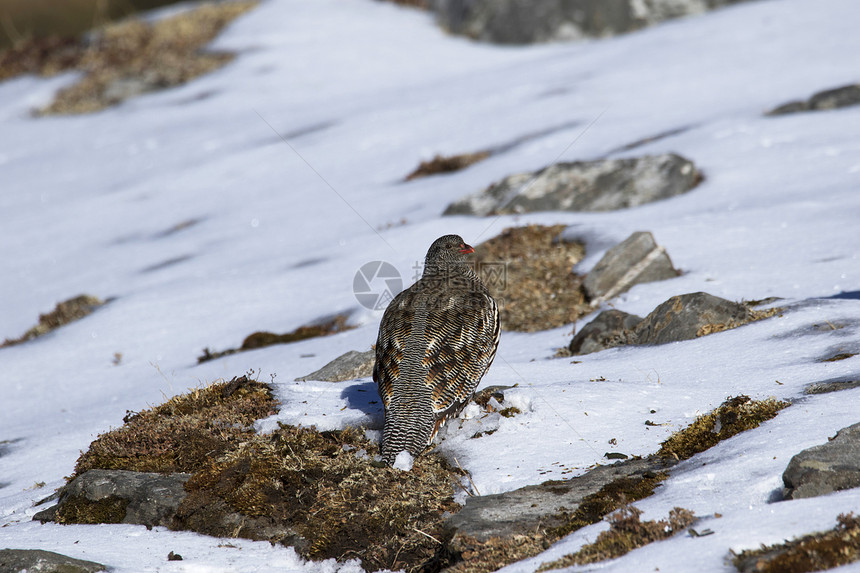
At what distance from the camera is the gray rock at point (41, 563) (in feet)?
18.2

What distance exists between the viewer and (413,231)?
658 inches

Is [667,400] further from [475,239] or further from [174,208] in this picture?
[174,208]

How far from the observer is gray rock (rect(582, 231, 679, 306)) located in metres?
12.8

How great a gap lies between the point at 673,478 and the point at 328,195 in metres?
17.1

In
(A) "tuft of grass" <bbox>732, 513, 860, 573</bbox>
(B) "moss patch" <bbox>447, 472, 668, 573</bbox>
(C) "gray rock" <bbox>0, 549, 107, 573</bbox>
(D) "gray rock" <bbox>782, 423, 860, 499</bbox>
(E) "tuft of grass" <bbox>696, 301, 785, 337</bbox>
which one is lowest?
(E) "tuft of grass" <bbox>696, 301, 785, 337</bbox>

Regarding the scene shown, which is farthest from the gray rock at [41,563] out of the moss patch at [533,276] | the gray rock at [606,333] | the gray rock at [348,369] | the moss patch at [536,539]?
the moss patch at [533,276]

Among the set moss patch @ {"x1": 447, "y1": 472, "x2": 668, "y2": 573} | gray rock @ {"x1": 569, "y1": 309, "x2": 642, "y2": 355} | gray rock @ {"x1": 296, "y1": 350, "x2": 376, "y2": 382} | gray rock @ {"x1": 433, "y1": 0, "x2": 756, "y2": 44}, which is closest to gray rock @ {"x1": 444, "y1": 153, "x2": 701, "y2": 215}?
gray rock @ {"x1": 569, "y1": 309, "x2": 642, "y2": 355}

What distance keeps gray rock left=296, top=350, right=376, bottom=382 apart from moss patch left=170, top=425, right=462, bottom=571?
8.44 ft

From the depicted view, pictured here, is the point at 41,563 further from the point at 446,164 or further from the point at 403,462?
the point at 446,164

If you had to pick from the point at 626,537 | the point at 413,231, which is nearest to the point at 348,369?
the point at 626,537

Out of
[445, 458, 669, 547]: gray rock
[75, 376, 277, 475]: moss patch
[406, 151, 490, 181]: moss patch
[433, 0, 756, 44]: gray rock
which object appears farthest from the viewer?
[433, 0, 756, 44]: gray rock

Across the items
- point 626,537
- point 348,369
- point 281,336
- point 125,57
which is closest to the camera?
point 626,537

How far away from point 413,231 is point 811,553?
1287cm

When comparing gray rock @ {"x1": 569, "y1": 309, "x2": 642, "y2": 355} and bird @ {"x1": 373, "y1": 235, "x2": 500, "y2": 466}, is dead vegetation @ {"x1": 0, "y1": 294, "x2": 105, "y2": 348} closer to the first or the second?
bird @ {"x1": 373, "y1": 235, "x2": 500, "y2": 466}
